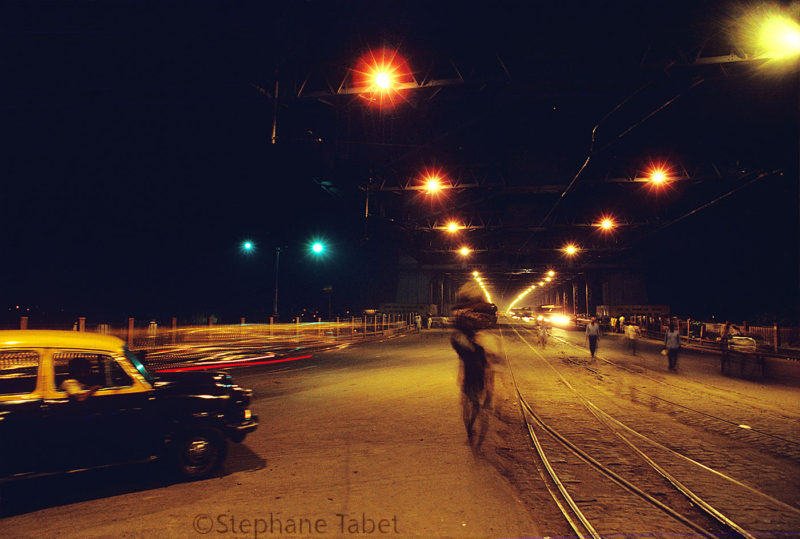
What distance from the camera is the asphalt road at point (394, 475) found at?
399cm

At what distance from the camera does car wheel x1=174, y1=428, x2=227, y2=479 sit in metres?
4.98

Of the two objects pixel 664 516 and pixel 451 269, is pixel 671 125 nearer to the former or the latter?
pixel 664 516

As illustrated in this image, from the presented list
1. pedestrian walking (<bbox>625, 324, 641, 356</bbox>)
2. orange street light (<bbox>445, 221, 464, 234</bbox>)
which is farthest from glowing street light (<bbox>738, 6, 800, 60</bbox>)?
orange street light (<bbox>445, 221, 464, 234</bbox>)

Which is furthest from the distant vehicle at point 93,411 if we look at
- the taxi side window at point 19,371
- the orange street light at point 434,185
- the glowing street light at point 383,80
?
the orange street light at point 434,185

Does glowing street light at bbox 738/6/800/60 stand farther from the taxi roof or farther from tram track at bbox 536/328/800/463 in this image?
the taxi roof

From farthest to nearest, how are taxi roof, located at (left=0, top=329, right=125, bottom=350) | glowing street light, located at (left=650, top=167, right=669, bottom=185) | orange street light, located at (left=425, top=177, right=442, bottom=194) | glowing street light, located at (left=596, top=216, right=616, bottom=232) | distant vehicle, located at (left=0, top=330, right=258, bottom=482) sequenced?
glowing street light, located at (left=596, top=216, right=616, bottom=232) < orange street light, located at (left=425, top=177, right=442, bottom=194) < glowing street light, located at (left=650, top=167, right=669, bottom=185) < taxi roof, located at (left=0, top=329, right=125, bottom=350) < distant vehicle, located at (left=0, top=330, right=258, bottom=482)

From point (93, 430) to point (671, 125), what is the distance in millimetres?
21582

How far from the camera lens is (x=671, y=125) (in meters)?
18.3

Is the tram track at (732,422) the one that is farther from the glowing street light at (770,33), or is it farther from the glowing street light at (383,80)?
the glowing street light at (383,80)

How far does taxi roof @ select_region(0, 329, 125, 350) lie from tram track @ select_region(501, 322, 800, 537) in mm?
5118

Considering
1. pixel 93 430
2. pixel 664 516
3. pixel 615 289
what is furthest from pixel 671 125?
pixel 615 289

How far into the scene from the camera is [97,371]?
15.1ft

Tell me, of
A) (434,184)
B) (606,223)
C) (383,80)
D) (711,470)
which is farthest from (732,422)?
(606,223)

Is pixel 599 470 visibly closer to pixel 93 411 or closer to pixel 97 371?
pixel 93 411
